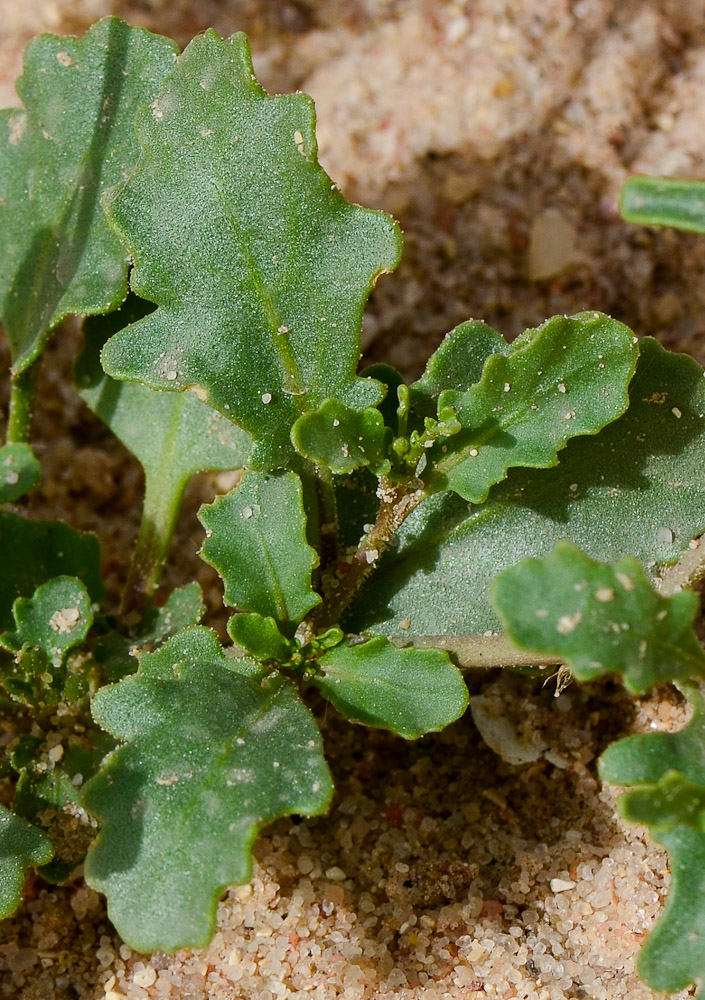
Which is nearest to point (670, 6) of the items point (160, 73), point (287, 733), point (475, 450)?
point (160, 73)

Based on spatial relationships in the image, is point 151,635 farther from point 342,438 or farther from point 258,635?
point 342,438

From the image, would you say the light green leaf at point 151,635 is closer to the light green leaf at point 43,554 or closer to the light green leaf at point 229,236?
the light green leaf at point 43,554

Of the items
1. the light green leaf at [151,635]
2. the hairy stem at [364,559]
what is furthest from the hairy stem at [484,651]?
the light green leaf at [151,635]

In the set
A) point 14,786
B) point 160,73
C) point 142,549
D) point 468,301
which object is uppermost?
point 160,73

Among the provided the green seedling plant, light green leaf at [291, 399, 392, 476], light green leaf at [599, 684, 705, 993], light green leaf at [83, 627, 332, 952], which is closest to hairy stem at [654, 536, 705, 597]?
the green seedling plant

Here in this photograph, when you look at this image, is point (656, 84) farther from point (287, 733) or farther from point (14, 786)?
point (14, 786)

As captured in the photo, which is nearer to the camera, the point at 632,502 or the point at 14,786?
A: the point at 632,502
